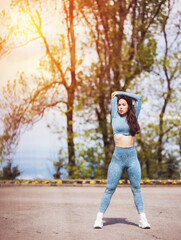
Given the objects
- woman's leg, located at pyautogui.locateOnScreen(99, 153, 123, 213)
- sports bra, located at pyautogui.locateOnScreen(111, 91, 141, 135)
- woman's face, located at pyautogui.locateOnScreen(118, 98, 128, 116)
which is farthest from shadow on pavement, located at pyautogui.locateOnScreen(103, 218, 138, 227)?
woman's face, located at pyautogui.locateOnScreen(118, 98, 128, 116)

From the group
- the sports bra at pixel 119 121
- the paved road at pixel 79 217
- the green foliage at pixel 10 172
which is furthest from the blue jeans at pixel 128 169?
the green foliage at pixel 10 172

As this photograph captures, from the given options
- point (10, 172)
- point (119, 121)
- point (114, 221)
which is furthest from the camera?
point (10, 172)

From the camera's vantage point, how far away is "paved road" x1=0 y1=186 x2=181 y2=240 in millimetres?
5238

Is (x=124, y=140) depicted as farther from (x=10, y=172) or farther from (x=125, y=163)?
(x=10, y=172)

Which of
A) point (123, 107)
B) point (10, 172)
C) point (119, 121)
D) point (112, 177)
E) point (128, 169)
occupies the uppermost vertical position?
point (123, 107)

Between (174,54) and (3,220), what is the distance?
54.6 ft

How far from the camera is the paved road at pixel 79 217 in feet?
17.2

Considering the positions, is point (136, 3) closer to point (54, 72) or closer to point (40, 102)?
point (54, 72)

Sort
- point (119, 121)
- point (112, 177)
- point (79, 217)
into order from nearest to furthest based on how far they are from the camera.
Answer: point (112, 177), point (119, 121), point (79, 217)

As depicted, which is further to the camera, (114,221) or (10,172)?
(10,172)

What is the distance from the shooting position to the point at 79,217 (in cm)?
680

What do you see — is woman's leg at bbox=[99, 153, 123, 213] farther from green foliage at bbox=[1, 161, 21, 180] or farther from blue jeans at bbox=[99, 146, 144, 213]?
green foliage at bbox=[1, 161, 21, 180]

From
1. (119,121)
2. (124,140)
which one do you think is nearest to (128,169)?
(124,140)

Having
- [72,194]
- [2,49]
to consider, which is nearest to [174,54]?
[2,49]
